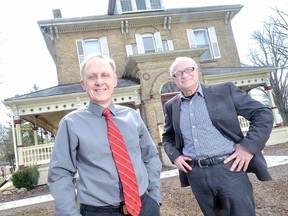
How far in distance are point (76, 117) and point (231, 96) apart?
1.50 metres

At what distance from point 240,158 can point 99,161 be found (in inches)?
51.3

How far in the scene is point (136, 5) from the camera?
1820 centimetres

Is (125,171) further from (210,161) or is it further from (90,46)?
(90,46)

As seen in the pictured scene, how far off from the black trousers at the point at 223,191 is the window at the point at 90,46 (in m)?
15.1

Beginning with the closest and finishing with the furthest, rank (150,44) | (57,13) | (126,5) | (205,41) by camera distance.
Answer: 1. (150,44)
2. (126,5)
3. (205,41)
4. (57,13)

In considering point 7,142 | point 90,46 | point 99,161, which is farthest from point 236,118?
point 7,142

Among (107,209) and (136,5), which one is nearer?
(107,209)

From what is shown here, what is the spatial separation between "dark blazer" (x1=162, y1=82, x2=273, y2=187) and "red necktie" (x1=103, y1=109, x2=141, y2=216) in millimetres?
917

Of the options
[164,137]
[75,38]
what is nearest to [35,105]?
[75,38]

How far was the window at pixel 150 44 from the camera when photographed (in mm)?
17344

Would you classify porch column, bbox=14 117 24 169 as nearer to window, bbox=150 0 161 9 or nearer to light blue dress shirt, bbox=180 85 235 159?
light blue dress shirt, bbox=180 85 235 159

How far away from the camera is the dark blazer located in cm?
245

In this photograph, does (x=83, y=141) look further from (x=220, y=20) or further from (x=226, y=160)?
(x=220, y=20)

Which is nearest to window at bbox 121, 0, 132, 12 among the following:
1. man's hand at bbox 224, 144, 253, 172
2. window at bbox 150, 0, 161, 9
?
window at bbox 150, 0, 161, 9
